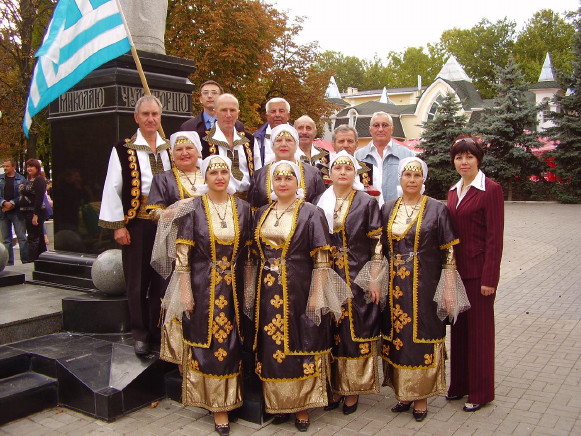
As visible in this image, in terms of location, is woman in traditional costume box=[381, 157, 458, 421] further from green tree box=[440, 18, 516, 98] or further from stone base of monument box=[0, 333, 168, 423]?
green tree box=[440, 18, 516, 98]

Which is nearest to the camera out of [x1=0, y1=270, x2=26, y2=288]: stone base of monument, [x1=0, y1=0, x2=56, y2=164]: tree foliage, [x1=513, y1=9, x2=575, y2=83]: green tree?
[x1=0, y1=270, x2=26, y2=288]: stone base of monument

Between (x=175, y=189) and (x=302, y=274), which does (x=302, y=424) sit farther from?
(x=175, y=189)

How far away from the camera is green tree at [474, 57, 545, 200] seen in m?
25.6

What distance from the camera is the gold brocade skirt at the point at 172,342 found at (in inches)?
188

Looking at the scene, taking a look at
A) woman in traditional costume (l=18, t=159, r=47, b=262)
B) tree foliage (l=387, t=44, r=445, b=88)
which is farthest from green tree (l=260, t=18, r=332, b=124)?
tree foliage (l=387, t=44, r=445, b=88)

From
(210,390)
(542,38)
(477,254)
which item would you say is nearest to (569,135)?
(477,254)

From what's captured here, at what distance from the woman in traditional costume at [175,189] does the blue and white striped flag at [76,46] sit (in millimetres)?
1210

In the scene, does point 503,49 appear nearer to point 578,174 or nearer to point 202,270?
point 578,174

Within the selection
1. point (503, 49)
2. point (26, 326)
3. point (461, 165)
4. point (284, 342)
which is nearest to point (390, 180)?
point (461, 165)

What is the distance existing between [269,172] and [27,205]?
7741 mm

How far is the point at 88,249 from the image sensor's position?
642cm

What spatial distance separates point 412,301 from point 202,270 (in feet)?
5.55

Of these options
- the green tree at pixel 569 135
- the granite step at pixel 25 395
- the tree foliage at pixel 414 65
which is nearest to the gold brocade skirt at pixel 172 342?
the granite step at pixel 25 395

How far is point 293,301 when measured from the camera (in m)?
4.32
